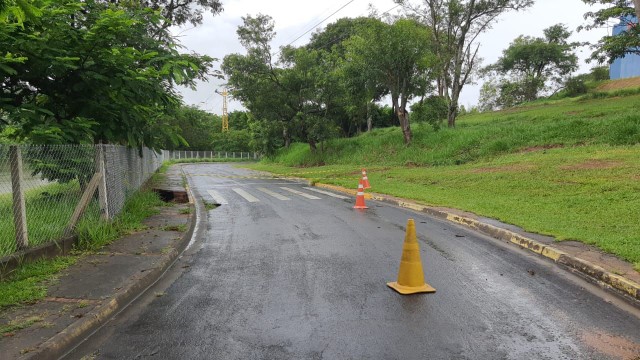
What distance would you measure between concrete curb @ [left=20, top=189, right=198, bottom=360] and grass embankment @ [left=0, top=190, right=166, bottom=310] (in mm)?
798

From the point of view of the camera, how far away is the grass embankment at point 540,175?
8.12 m

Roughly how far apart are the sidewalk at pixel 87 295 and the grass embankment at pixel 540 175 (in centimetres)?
621

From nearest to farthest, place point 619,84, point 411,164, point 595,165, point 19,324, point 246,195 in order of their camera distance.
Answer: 1. point 19,324
2. point 595,165
3. point 246,195
4. point 411,164
5. point 619,84

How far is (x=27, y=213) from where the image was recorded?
234 inches

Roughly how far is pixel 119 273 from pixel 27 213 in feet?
5.33

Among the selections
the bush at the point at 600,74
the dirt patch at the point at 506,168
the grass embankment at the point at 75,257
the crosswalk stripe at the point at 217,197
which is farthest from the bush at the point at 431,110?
the bush at the point at 600,74

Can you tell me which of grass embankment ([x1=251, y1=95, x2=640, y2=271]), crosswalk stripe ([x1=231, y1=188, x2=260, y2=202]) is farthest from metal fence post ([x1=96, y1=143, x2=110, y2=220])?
grass embankment ([x1=251, y1=95, x2=640, y2=271])

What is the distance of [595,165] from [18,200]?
14124mm

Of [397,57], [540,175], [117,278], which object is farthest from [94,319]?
[397,57]

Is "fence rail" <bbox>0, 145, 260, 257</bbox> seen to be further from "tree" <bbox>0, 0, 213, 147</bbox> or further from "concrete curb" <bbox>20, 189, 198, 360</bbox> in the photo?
"concrete curb" <bbox>20, 189, 198, 360</bbox>

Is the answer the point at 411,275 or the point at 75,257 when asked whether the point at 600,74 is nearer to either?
the point at 411,275

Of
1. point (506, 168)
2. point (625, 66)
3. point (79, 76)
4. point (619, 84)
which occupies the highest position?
point (625, 66)

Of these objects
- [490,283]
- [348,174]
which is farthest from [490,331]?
[348,174]

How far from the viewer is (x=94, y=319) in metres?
4.21
